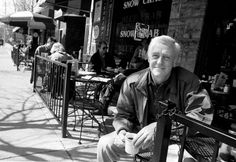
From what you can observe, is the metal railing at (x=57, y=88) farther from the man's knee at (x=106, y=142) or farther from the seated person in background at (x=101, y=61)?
the man's knee at (x=106, y=142)

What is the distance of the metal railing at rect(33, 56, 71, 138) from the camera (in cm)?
383

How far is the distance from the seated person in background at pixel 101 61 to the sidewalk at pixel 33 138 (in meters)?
1.52

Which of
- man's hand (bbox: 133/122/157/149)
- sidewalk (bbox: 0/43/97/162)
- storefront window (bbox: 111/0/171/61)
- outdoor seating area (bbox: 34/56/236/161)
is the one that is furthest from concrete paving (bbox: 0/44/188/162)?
storefront window (bbox: 111/0/171/61)

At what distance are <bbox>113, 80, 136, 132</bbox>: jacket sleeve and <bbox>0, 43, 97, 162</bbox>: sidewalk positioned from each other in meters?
1.30

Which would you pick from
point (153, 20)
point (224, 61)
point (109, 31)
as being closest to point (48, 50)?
point (109, 31)

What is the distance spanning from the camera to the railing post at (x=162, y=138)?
1.31 meters

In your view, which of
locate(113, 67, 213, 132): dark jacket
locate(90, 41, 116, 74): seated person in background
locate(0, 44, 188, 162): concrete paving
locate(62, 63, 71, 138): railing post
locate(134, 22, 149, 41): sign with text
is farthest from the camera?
locate(134, 22, 149, 41): sign with text

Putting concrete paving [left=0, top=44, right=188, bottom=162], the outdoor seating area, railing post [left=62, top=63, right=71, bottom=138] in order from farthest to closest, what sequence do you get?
railing post [left=62, top=63, right=71, bottom=138]
concrete paving [left=0, top=44, right=188, bottom=162]
the outdoor seating area

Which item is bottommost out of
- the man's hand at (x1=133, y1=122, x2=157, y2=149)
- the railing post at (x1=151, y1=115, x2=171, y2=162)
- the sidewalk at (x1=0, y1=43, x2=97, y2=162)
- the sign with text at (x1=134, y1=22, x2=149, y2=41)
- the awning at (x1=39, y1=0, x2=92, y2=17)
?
the sidewalk at (x1=0, y1=43, x2=97, y2=162)

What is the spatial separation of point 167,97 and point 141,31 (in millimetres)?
5423

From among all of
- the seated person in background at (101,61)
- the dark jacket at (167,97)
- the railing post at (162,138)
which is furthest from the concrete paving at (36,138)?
the seated person in background at (101,61)

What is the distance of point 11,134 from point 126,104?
2.44 m

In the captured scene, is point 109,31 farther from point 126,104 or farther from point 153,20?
point 126,104

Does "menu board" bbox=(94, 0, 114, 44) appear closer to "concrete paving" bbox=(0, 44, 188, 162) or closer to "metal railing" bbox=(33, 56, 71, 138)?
Result: "metal railing" bbox=(33, 56, 71, 138)
